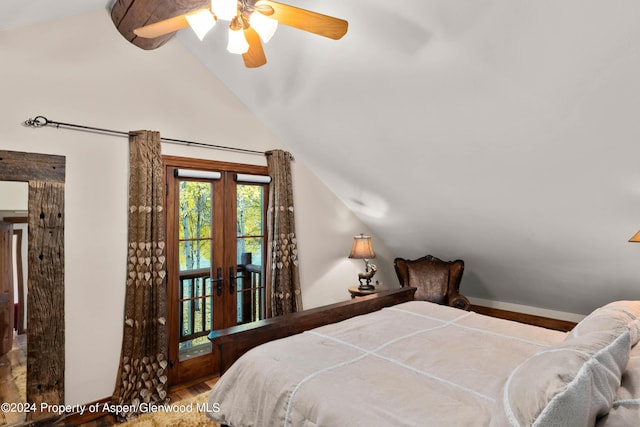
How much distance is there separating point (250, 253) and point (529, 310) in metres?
3.39

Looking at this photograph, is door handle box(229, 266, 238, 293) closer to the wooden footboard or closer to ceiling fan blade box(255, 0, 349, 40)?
the wooden footboard

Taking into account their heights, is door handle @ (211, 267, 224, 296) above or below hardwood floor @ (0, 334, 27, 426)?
above

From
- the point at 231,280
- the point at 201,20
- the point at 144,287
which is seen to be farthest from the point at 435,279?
the point at 201,20

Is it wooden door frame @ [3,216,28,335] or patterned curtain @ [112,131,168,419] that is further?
patterned curtain @ [112,131,168,419]

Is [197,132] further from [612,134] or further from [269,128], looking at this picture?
[612,134]

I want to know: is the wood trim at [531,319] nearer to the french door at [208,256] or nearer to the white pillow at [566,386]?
the french door at [208,256]

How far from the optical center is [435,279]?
13.0 ft

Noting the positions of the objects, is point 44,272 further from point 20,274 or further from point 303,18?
point 303,18

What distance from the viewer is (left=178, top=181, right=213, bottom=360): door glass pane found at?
3154 mm

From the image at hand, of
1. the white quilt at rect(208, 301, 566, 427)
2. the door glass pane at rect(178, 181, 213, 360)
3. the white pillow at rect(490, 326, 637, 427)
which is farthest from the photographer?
the door glass pane at rect(178, 181, 213, 360)

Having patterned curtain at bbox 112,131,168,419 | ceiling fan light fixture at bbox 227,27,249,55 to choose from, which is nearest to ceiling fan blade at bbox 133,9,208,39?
ceiling fan light fixture at bbox 227,27,249,55

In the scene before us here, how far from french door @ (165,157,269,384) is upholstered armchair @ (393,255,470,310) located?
1709 millimetres

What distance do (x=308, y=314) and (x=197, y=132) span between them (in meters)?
1.95

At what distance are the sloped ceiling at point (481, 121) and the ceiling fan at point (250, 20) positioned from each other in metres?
0.61
